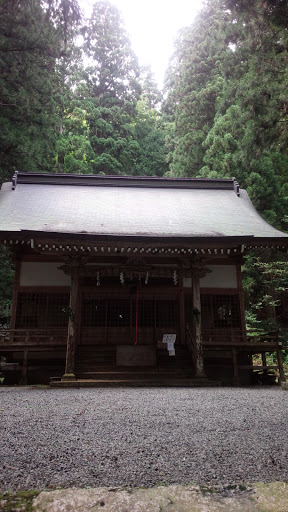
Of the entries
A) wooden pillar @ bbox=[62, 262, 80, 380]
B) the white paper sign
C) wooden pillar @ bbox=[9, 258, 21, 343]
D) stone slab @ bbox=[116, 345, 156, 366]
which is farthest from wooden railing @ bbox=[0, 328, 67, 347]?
the white paper sign

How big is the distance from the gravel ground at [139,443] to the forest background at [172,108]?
19.1ft

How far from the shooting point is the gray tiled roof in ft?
28.2

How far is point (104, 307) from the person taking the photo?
968cm

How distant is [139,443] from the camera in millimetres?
2945

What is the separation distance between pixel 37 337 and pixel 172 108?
939 inches

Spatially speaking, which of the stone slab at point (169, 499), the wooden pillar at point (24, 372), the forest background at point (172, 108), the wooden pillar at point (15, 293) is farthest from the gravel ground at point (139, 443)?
the forest background at point (172, 108)

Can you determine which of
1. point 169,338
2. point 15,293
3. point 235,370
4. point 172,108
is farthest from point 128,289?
point 172,108

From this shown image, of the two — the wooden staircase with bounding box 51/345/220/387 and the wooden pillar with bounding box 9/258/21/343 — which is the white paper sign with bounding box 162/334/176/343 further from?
the wooden pillar with bounding box 9/258/21/343

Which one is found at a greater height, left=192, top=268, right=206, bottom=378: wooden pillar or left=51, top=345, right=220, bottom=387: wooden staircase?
left=192, top=268, right=206, bottom=378: wooden pillar

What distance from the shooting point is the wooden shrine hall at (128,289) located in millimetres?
7570

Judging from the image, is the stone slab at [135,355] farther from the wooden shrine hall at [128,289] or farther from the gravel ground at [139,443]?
the gravel ground at [139,443]

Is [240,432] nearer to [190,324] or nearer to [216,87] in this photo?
[190,324]

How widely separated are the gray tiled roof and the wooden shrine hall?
56mm

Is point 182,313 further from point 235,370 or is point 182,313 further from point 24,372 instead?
point 24,372
